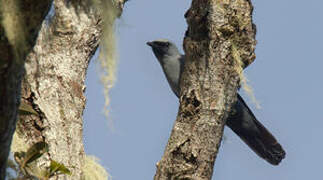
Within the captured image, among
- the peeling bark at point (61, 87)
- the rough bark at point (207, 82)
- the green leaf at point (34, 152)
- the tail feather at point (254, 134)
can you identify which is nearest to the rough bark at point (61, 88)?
the peeling bark at point (61, 87)

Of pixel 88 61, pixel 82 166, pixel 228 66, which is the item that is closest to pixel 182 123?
pixel 228 66

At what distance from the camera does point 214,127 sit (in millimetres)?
3857

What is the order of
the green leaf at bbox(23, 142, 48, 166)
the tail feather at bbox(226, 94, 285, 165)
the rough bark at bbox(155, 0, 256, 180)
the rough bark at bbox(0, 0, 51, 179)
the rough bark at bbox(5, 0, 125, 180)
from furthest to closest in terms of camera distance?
the tail feather at bbox(226, 94, 285, 165) → the rough bark at bbox(5, 0, 125, 180) → the rough bark at bbox(155, 0, 256, 180) → the green leaf at bbox(23, 142, 48, 166) → the rough bark at bbox(0, 0, 51, 179)

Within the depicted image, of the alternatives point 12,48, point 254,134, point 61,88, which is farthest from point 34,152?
point 254,134

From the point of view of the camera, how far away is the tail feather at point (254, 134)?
231 inches

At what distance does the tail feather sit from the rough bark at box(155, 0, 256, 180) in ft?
6.46

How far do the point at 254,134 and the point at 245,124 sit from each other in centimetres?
16

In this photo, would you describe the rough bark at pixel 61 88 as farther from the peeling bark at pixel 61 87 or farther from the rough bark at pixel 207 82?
the rough bark at pixel 207 82

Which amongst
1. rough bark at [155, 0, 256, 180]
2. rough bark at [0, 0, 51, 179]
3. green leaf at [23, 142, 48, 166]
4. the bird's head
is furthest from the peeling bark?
the bird's head

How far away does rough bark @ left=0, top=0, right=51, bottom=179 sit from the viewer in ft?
6.59

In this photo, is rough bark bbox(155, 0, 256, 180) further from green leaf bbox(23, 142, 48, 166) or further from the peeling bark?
green leaf bbox(23, 142, 48, 166)

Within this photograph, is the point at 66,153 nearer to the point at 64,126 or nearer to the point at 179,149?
the point at 64,126

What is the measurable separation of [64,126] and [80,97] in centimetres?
32

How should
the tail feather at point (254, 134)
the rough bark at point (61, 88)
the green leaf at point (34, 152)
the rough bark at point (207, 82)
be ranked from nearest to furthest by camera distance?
the green leaf at point (34, 152), the rough bark at point (207, 82), the rough bark at point (61, 88), the tail feather at point (254, 134)
